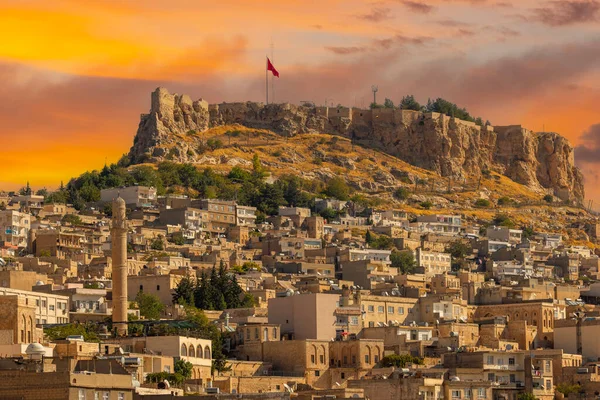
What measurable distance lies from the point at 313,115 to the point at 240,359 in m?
101

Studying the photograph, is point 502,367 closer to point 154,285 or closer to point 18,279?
point 154,285

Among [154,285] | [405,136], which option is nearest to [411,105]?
[405,136]

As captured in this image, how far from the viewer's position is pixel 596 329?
9169 cm

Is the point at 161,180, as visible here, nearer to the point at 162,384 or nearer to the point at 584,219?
the point at 584,219

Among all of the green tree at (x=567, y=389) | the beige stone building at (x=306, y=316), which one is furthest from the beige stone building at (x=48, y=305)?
the green tree at (x=567, y=389)

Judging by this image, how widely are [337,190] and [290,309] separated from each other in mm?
80186

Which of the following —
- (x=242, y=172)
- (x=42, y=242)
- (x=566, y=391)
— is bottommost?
(x=566, y=391)

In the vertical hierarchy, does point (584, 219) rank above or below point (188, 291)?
above

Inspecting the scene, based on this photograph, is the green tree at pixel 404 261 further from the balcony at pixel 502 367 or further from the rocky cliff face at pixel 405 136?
the balcony at pixel 502 367

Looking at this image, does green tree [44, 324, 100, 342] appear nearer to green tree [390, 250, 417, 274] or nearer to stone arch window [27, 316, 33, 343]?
stone arch window [27, 316, 33, 343]

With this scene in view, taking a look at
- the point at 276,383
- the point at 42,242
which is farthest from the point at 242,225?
the point at 276,383

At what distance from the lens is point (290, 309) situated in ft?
285

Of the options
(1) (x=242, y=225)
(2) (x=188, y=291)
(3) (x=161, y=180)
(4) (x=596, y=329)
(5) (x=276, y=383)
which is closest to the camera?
(5) (x=276, y=383)

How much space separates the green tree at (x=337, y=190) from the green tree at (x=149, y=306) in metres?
68.9
